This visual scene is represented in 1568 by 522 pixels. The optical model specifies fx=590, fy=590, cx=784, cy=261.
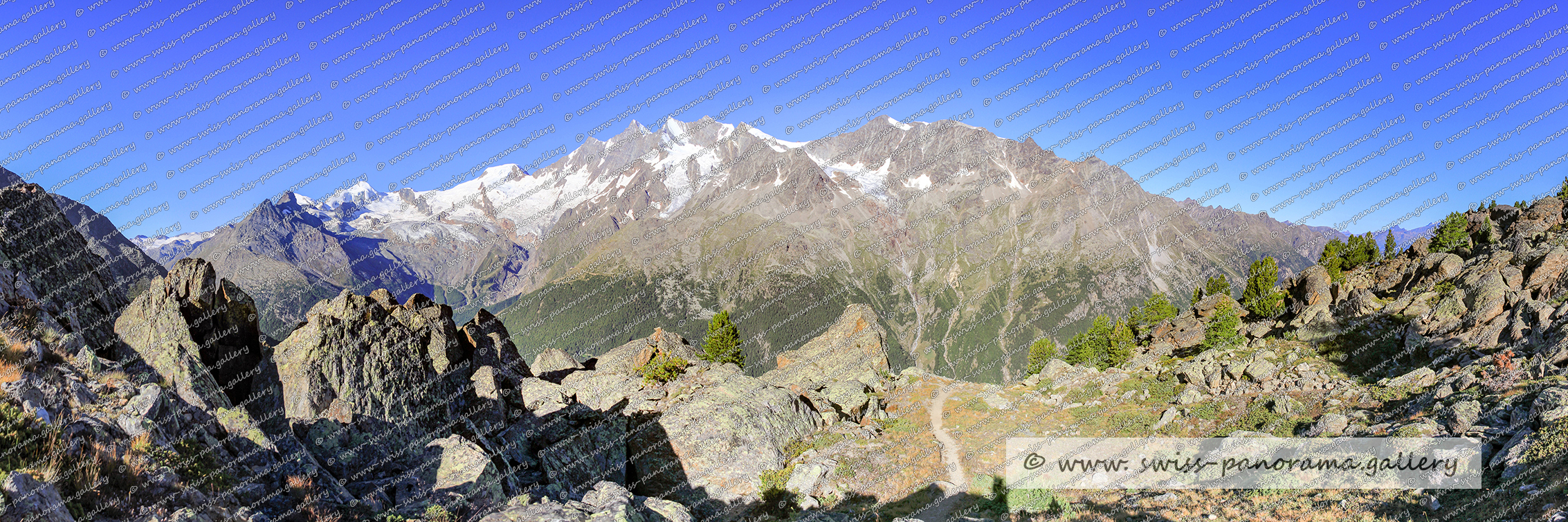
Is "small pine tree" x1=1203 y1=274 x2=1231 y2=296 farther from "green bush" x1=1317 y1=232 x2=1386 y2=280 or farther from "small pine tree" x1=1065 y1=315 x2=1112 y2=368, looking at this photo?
"small pine tree" x1=1065 y1=315 x2=1112 y2=368

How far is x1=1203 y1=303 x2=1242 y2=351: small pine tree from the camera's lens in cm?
5975

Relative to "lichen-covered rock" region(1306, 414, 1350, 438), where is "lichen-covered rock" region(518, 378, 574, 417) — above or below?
above

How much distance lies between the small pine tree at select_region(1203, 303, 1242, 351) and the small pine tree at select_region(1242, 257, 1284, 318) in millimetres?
5094

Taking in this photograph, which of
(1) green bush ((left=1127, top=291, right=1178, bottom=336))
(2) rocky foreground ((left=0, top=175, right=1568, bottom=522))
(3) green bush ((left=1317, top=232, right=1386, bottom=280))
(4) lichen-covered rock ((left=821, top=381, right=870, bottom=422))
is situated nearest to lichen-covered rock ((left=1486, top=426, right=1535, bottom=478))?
(2) rocky foreground ((left=0, top=175, right=1568, bottom=522))

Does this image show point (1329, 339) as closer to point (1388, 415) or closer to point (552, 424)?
point (1388, 415)

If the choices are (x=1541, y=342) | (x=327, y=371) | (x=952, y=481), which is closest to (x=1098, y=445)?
(x=952, y=481)

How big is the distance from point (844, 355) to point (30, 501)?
58.4 m

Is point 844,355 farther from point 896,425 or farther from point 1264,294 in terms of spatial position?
point 1264,294

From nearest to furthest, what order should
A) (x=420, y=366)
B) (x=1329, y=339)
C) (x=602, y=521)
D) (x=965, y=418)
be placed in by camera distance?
1. (x=602, y=521)
2. (x=420, y=366)
3. (x=965, y=418)
4. (x=1329, y=339)

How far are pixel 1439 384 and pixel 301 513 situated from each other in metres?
47.4

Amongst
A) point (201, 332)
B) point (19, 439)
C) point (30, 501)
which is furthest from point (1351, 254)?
point (201, 332)

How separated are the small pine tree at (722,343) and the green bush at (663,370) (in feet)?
54.7

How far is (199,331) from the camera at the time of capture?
2383 centimetres

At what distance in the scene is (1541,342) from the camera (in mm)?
30594
